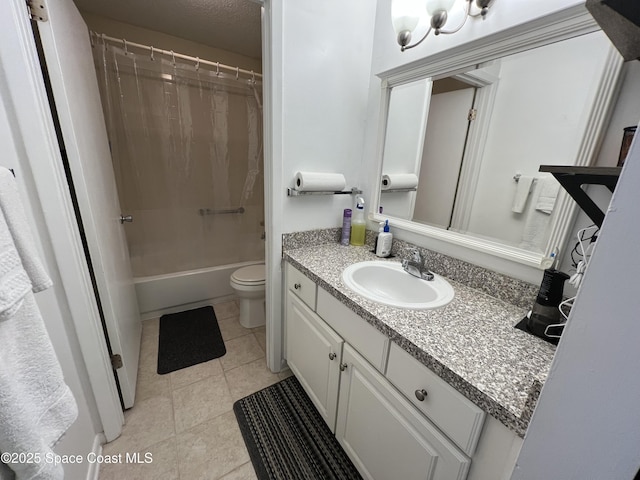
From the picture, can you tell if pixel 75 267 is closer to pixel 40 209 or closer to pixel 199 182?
pixel 40 209

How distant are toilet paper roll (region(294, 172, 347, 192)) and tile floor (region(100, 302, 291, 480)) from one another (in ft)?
3.83

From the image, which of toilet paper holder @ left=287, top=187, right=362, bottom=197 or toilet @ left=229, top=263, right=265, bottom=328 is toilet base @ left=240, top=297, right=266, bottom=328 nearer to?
toilet @ left=229, top=263, right=265, bottom=328

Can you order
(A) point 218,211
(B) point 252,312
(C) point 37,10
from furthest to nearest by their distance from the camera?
(A) point 218,211 < (B) point 252,312 < (C) point 37,10

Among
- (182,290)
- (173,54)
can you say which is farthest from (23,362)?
(173,54)

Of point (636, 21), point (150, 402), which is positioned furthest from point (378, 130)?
point (150, 402)

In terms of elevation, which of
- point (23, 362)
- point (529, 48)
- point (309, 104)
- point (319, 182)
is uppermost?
point (529, 48)

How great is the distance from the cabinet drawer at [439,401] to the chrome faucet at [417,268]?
419 mm

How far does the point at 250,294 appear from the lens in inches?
76.3

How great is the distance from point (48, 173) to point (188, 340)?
141 centimetres

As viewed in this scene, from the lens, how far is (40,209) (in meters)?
0.84

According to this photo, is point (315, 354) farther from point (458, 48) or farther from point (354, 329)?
point (458, 48)

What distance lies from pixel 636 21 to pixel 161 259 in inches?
105

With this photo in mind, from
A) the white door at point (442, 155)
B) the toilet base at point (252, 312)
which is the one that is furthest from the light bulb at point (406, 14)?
the toilet base at point (252, 312)

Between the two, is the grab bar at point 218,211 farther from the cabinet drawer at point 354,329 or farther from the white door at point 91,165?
the cabinet drawer at point 354,329
